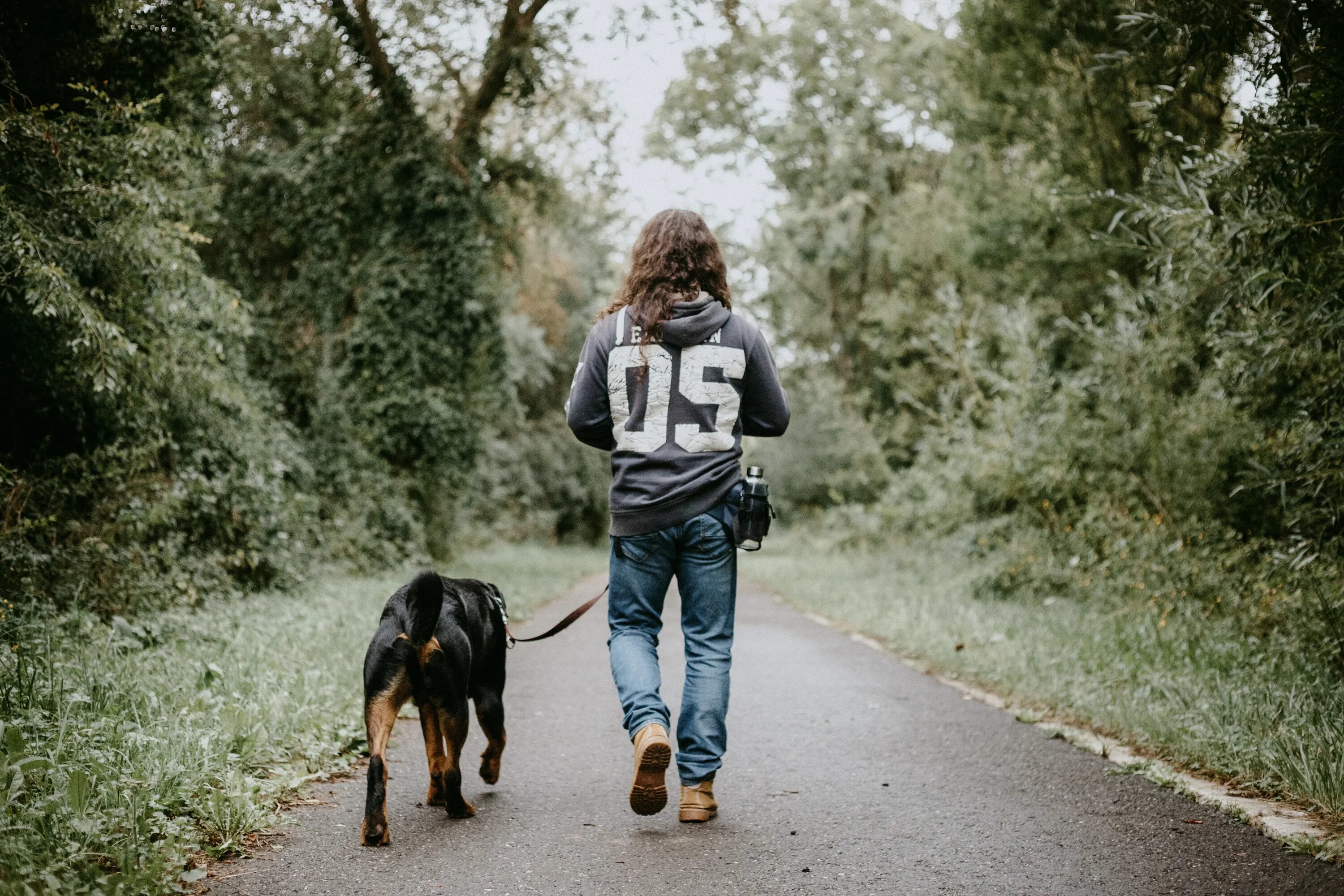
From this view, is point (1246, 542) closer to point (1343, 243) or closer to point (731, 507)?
point (1343, 243)

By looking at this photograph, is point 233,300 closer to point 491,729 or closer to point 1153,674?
point 491,729

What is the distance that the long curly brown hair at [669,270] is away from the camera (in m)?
3.89

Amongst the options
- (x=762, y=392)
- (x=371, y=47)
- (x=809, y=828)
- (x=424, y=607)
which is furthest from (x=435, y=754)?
(x=371, y=47)

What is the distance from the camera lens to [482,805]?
401cm

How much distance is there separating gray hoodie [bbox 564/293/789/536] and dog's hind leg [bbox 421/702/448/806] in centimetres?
97

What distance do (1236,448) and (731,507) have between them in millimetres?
6432

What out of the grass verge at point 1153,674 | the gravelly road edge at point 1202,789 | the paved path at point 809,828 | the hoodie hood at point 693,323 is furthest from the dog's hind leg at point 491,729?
the grass verge at point 1153,674

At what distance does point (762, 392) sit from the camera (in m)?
3.96

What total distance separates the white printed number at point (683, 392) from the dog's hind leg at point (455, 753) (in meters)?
1.17

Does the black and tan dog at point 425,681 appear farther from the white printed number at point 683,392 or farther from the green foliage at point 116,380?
the green foliage at point 116,380

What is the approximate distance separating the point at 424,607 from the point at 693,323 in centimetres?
148

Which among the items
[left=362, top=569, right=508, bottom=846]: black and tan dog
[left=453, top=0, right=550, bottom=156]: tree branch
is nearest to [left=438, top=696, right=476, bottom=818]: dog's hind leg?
[left=362, top=569, right=508, bottom=846]: black and tan dog

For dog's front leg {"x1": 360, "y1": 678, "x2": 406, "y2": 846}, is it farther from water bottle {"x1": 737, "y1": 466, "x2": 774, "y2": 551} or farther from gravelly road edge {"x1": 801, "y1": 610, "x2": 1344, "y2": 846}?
gravelly road edge {"x1": 801, "y1": 610, "x2": 1344, "y2": 846}

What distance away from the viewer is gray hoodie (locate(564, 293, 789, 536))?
3.81 meters
